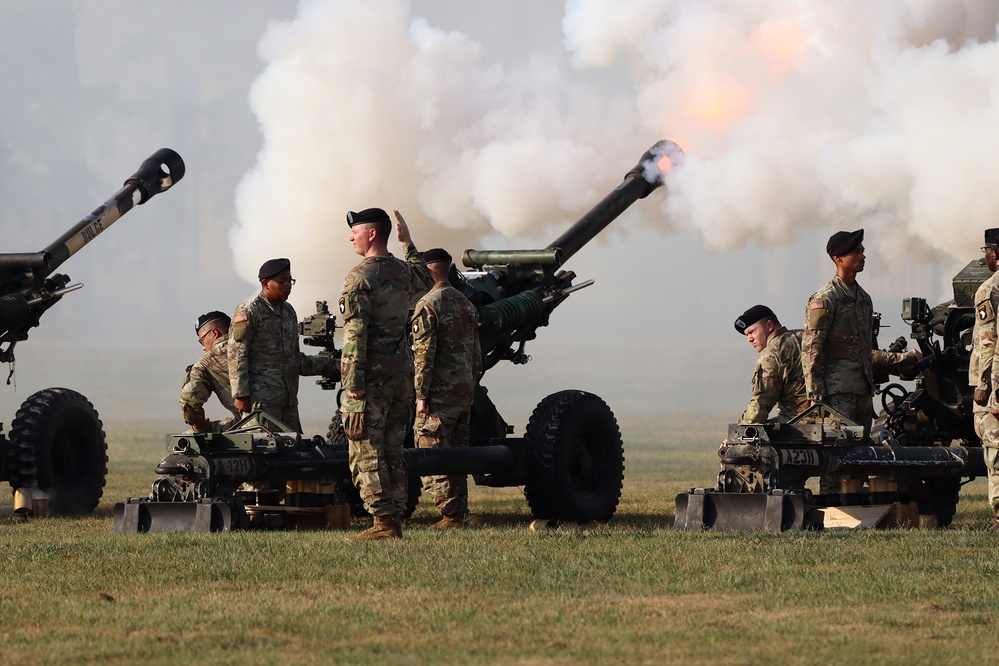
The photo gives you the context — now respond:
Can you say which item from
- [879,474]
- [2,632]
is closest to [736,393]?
[879,474]

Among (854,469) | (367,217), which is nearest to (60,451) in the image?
(367,217)

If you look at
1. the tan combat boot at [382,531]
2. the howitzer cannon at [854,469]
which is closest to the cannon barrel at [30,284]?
the tan combat boot at [382,531]

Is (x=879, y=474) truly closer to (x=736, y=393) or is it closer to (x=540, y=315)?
(x=540, y=315)

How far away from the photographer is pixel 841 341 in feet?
39.8

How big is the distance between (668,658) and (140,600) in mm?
2713

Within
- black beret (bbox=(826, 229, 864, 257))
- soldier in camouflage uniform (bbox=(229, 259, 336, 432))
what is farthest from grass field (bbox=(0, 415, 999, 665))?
black beret (bbox=(826, 229, 864, 257))

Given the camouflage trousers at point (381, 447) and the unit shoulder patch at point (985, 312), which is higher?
the unit shoulder patch at point (985, 312)

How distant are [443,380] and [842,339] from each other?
113 inches

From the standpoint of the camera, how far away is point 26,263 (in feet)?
49.2

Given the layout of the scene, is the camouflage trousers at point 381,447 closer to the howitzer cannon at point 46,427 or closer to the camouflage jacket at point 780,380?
the camouflage jacket at point 780,380

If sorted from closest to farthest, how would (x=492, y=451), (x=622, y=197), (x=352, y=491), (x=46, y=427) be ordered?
(x=492, y=451) < (x=352, y=491) < (x=46, y=427) < (x=622, y=197)

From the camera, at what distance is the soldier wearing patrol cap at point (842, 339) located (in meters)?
12.0

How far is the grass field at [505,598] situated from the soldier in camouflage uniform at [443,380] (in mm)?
1522

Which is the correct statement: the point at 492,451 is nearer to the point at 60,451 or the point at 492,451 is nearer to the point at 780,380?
the point at 780,380
